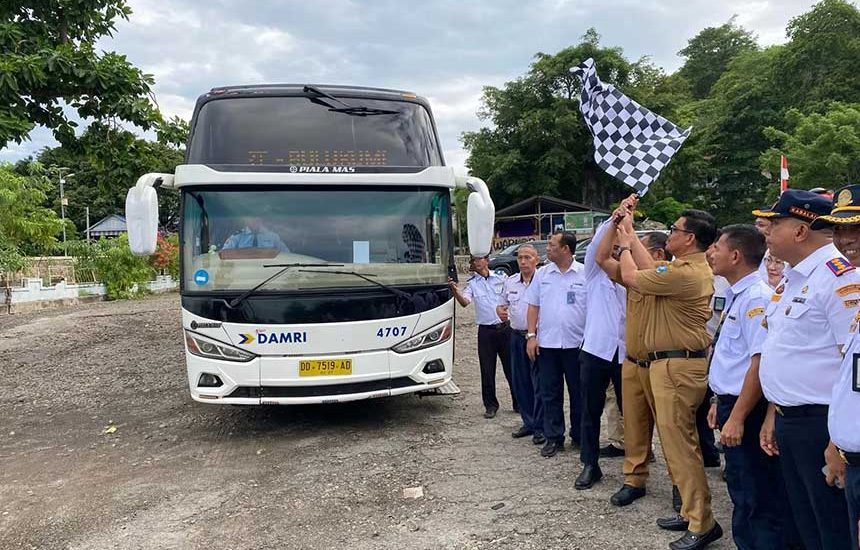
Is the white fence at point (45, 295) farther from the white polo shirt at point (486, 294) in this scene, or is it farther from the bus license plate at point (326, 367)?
the white polo shirt at point (486, 294)

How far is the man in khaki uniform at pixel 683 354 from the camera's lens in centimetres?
339

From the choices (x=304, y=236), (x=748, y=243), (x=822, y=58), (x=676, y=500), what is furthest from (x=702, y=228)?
(x=822, y=58)

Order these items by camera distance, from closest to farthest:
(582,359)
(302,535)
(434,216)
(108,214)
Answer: (302,535) < (582,359) < (434,216) < (108,214)

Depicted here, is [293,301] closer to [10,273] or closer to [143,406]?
[143,406]

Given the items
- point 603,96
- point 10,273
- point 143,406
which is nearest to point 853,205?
point 603,96

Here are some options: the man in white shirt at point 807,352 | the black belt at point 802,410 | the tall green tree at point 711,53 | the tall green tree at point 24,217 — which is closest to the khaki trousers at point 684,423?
the man in white shirt at point 807,352

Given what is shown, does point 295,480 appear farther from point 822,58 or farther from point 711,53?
point 711,53

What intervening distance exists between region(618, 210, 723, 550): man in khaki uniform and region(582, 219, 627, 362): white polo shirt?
1.99ft

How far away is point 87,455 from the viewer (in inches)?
215

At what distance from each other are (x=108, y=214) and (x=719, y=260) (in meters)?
61.3

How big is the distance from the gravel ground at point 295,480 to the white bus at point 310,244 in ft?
1.88

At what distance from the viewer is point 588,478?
4188 mm

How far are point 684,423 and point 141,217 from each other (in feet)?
14.4

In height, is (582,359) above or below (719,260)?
below
